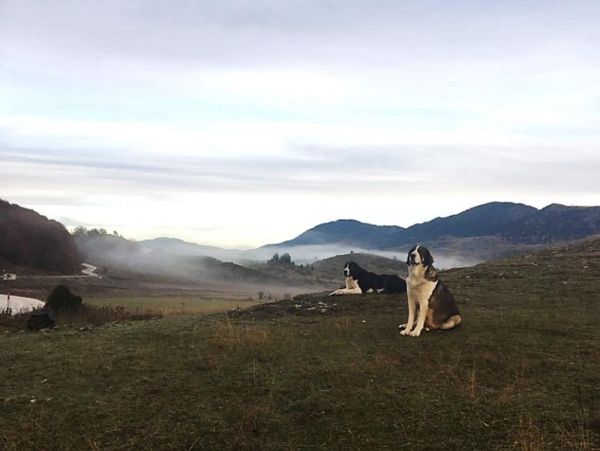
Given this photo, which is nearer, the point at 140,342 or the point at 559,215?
the point at 140,342

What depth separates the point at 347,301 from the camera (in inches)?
662

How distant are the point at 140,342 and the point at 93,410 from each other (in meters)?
4.57

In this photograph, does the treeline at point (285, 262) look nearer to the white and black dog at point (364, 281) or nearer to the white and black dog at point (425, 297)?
the white and black dog at point (364, 281)

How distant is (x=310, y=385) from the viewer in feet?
26.1

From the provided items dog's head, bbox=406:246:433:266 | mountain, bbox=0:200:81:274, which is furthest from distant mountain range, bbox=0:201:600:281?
dog's head, bbox=406:246:433:266

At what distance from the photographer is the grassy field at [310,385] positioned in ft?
20.3

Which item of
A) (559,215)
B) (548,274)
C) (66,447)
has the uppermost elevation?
(559,215)

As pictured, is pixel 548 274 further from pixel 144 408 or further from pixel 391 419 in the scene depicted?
pixel 144 408

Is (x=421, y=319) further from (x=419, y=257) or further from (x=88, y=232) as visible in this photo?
(x=88, y=232)

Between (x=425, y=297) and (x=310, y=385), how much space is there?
420 cm

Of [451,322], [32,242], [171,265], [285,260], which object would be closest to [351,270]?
[451,322]

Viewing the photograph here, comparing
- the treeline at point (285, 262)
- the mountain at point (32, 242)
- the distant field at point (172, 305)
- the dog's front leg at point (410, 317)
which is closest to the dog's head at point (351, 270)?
the distant field at point (172, 305)

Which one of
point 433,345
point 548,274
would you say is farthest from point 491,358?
point 548,274

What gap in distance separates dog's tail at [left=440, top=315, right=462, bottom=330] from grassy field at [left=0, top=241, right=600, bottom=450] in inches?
11.6
